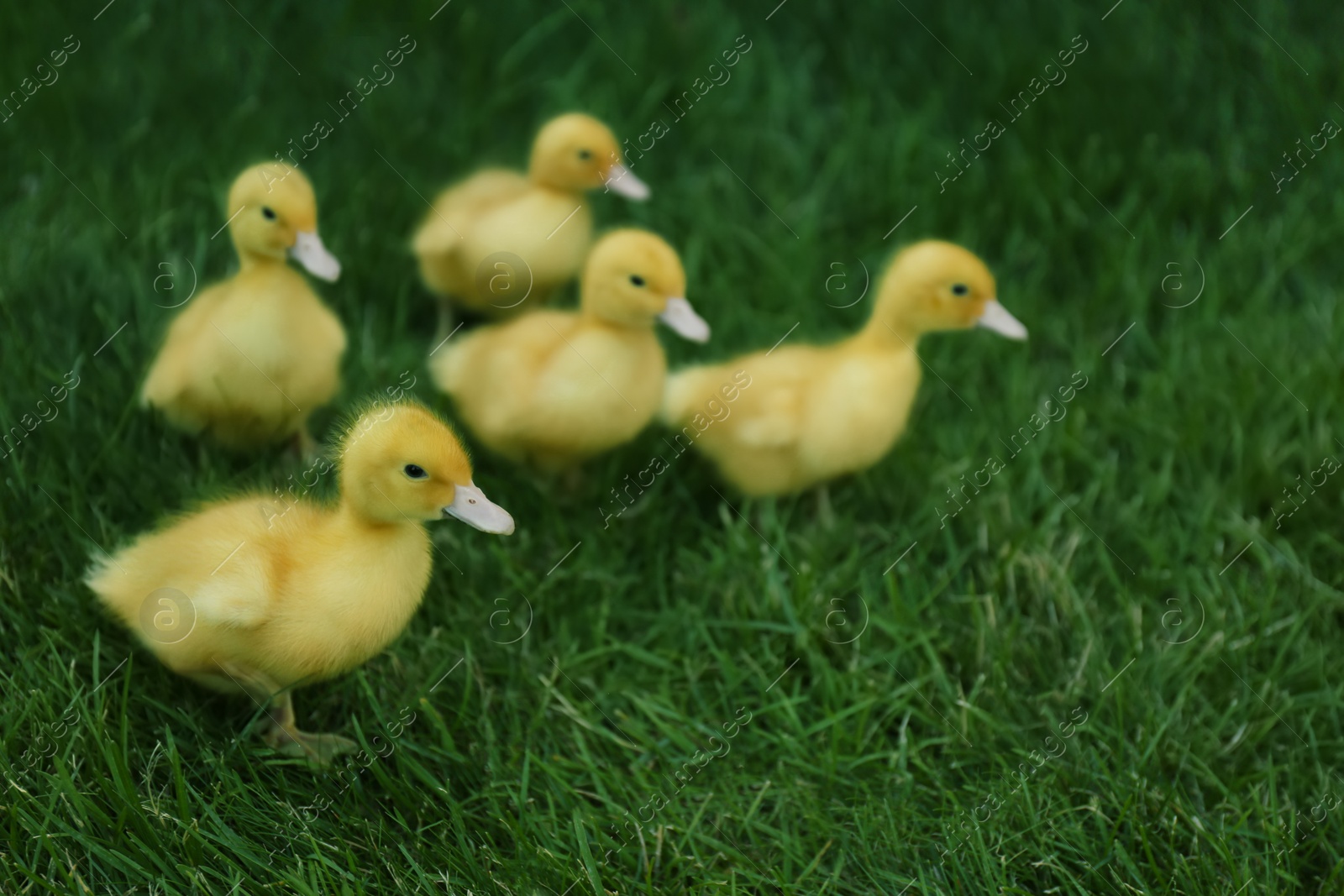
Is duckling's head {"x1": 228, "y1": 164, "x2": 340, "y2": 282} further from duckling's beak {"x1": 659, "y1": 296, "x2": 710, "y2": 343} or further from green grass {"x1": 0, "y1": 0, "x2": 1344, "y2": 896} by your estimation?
duckling's beak {"x1": 659, "y1": 296, "x2": 710, "y2": 343}

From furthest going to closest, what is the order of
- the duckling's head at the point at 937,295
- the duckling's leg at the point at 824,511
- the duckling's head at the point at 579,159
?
the duckling's head at the point at 579,159 < the duckling's leg at the point at 824,511 < the duckling's head at the point at 937,295

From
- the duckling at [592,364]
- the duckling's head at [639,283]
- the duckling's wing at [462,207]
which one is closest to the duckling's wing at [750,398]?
the duckling at [592,364]

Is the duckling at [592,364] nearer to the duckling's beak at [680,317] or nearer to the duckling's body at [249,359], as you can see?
the duckling's beak at [680,317]

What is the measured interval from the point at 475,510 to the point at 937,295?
4.72ft

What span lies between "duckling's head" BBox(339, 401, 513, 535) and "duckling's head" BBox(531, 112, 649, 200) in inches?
56.8

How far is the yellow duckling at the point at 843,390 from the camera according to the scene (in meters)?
3.46

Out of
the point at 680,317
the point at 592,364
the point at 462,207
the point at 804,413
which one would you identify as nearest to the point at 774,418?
the point at 804,413

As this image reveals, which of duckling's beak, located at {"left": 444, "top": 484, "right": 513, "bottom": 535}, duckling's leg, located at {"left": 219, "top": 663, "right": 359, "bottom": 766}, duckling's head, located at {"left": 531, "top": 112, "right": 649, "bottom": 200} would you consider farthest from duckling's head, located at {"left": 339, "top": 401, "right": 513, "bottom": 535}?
duckling's head, located at {"left": 531, "top": 112, "right": 649, "bottom": 200}

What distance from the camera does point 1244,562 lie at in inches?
142

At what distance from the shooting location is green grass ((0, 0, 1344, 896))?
112 inches

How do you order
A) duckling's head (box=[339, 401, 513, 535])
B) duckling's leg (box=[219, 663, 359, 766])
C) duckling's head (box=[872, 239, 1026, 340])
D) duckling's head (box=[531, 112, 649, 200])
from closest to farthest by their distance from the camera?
duckling's head (box=[339, 401, 513, 535]) → duckling's leg (box=[219, 663, 359, 766]) → duckling's head (box=[872, 239, 1026, 340]) → duckling's head (box=[531, 112, 649, 200])

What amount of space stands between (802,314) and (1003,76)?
136 centimetres

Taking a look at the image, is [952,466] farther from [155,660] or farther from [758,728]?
[155,660]

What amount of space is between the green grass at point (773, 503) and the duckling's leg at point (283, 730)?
2.4 inches
